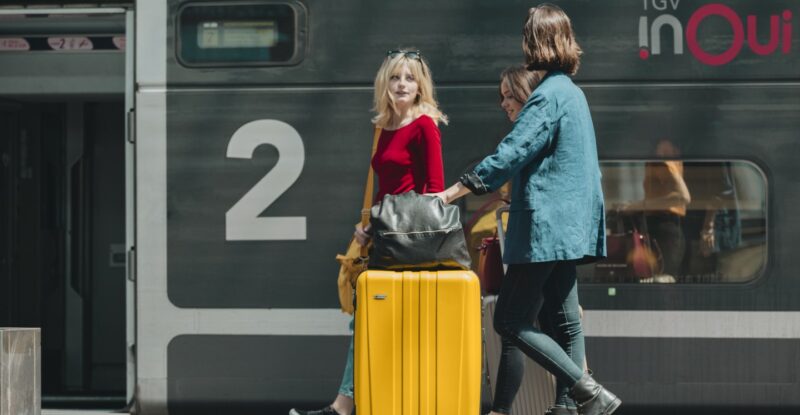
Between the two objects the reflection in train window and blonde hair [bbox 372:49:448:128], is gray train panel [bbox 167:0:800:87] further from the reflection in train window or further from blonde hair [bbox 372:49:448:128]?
blonde hair [bbox 372:49:448:128]

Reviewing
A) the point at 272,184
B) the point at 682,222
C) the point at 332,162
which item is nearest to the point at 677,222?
the point at 682,222

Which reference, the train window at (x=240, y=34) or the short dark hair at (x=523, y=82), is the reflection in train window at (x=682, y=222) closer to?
the short dark hair at (x=523, y=82)

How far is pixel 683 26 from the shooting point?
18.9ft

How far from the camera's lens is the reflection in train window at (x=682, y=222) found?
5773 mm

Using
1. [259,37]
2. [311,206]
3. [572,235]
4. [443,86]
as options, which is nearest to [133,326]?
[311,206]

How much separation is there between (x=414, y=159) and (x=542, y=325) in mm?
887

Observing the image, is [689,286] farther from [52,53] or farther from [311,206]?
[52,53]

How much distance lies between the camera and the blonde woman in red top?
5051 millimetres

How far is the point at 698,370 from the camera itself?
227 inches

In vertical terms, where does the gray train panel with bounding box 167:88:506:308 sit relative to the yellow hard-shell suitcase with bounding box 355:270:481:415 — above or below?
above

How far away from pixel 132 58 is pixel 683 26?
2.74 metres

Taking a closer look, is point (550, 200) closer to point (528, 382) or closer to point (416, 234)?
point (416, 234)

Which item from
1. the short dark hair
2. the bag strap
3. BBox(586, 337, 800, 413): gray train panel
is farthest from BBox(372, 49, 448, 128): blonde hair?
BBox(586, 337, 800, 413): gray train panel

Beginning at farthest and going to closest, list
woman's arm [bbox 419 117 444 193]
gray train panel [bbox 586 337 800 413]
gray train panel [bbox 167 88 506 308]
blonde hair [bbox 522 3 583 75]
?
gray train panel [bbox 167 88 506 308] < gray train panel [bbox 586 337 800 413] < woman's arm [bbox 419 117 444 193] < blonde hair [bbox 522 3 583 75]
